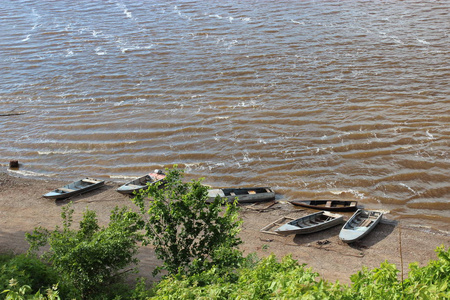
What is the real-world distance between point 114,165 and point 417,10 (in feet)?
140

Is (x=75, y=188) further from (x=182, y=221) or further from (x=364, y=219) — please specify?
(x=364, y=219)

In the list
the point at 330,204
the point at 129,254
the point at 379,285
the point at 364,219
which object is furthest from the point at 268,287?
the point at 330,204

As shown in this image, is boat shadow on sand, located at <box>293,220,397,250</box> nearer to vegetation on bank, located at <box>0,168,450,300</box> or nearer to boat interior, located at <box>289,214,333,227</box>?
boat interior, located at <box>289,214,333,227</box>

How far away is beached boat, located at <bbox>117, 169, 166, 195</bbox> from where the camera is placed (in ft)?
95.8

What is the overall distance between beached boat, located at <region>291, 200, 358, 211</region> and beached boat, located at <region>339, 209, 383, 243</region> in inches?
32.1

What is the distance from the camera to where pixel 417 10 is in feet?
182

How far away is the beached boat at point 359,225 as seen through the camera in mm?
23328

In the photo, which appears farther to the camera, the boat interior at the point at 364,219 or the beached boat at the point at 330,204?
the beached boat at the point at 330,204

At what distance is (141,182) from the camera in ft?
98.3

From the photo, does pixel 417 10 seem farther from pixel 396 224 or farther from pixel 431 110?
pixel 396 224

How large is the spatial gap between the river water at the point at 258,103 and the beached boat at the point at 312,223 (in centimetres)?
228

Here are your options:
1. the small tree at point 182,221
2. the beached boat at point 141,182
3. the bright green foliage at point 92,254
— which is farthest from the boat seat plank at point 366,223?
the beached boat at point 141,182

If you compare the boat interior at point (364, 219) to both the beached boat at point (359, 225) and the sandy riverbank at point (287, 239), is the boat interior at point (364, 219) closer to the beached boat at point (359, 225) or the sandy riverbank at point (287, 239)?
the beached boat at point (359, 225)

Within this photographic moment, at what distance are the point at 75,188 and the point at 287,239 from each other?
1468 centimetres
